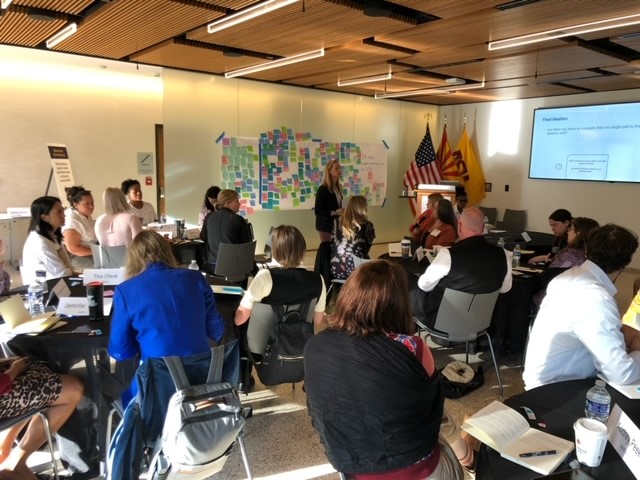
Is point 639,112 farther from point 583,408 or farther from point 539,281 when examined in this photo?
point 583,408

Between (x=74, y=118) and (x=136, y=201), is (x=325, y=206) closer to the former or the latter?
(x=136, y=201)

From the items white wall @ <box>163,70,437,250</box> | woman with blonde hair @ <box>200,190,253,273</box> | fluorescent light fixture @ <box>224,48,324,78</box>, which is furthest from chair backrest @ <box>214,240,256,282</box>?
white wall @ <box>163,70,437,250</box>

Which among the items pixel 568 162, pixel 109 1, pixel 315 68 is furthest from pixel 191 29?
pixel 568 162

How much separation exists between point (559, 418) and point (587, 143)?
753cm

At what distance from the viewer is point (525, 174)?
883 centimetres

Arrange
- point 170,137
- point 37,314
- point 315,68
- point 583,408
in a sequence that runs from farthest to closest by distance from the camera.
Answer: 1. point 170,137
2. point 315,68
3. point 37,314
4. point 583,408

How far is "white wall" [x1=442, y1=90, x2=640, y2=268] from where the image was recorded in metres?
7.62

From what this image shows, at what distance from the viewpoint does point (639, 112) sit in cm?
722

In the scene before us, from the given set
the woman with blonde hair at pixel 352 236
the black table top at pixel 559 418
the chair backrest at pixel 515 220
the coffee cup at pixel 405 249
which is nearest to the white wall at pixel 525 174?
the chair backrest at pixel 515 220

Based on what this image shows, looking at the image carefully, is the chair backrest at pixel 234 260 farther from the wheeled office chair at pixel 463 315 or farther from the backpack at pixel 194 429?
the backpack at pixel 194 429

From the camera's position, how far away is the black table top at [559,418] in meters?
1.36

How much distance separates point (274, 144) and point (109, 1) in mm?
4235

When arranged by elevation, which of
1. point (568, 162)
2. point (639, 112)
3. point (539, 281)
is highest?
point (639, 112)

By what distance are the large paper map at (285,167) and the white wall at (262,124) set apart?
5.5 inches
